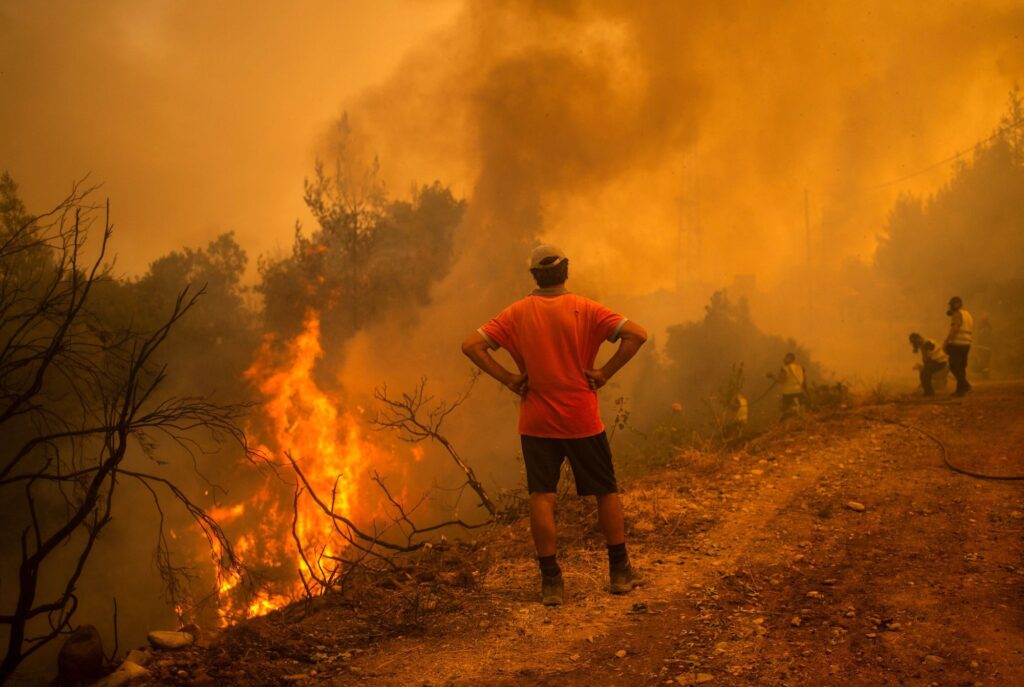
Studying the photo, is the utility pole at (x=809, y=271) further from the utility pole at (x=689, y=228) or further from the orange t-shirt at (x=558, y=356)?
the orange t-shirt at (x=558, y=356)

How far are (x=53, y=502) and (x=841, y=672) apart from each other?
762 inches

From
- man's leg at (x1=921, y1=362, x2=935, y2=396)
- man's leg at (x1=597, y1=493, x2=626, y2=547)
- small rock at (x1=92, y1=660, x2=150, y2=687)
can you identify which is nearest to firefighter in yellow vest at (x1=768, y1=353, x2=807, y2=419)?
man's leg at (x1=921, y1=362, x2=935, y2=396)

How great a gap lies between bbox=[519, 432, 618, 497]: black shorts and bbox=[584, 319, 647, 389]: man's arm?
338mm

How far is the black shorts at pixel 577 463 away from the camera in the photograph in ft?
12.2

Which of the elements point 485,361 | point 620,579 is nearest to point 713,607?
point 620,579

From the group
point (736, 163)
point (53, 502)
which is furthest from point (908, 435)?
point (53, 502)

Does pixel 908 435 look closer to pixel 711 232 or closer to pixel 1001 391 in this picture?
pixel 1001 391

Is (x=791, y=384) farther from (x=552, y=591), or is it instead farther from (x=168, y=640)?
(x=168, y=640)

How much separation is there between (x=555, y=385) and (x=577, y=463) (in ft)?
1.57

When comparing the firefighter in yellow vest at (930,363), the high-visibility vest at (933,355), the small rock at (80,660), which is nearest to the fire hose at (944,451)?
the firefighter in yellow vest at (930,363)

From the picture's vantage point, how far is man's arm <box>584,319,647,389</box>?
373 centimetres

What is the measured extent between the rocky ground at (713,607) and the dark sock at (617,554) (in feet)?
0.70

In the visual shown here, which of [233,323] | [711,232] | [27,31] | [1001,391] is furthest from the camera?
[233,323]

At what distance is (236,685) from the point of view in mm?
3064
